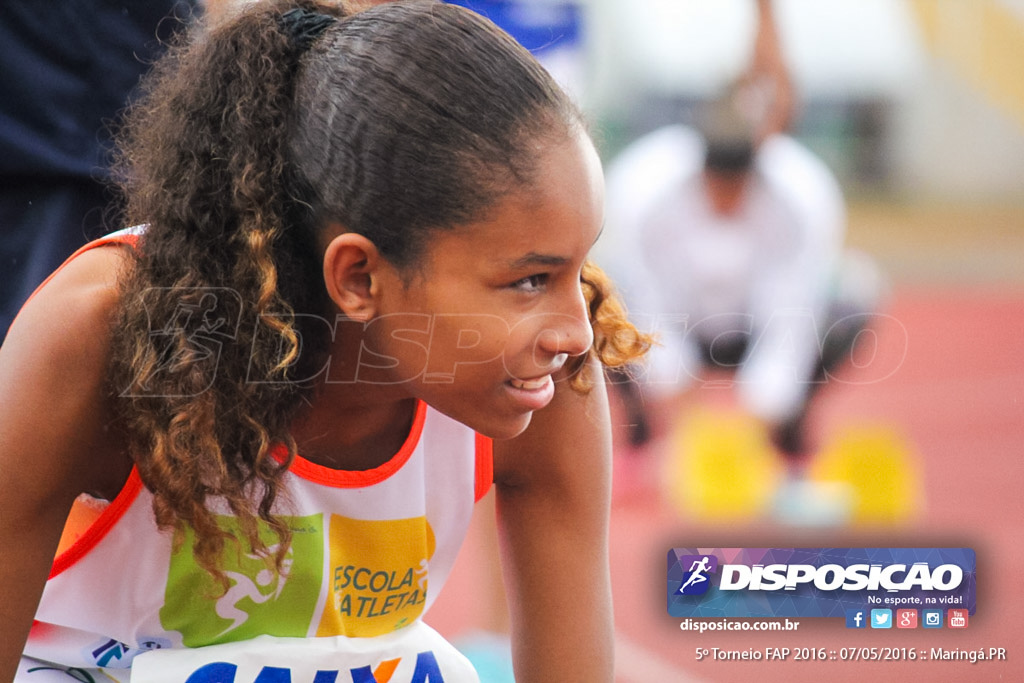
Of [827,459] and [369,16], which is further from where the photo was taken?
[827,459]

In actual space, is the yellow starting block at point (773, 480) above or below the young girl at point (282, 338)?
above

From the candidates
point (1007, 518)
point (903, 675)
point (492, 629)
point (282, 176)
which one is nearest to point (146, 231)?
point (282, 176)

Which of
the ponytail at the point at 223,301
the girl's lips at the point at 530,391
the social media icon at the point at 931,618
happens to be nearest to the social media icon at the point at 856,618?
the social media icon at the point at 931,618

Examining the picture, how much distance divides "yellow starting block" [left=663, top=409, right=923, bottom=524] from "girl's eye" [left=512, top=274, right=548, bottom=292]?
3.52 metres

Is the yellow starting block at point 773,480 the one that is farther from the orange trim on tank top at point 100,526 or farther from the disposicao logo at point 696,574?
the orange trim on tank top at point 100,526

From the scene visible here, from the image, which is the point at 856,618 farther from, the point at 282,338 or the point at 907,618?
the point at 282,338

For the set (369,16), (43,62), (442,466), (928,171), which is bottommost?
(442,466)

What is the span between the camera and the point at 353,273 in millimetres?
1174

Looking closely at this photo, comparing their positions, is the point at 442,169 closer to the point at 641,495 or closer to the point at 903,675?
the point at 903,675

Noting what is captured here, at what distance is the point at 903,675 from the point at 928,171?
14.4m

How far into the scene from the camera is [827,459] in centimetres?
518

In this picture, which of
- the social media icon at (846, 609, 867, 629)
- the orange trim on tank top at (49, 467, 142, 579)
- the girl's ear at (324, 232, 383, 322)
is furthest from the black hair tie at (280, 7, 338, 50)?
the social media icon at (846, 609, 867, 629)

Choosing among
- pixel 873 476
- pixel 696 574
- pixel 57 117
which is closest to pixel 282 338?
pixel 57 117

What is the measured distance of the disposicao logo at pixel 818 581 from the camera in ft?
7.29
